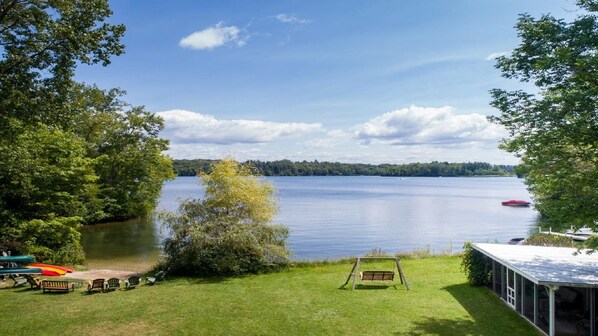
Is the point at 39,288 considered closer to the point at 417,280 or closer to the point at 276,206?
the point at 276,206

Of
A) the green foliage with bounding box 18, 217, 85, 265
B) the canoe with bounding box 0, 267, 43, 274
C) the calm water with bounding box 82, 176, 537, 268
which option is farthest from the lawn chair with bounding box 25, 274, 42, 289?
the calm water with bounding box 82, 176, 537, 268

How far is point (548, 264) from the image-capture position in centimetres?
1541

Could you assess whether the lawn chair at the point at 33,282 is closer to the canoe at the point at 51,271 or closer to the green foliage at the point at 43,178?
the canoe at the point at 51,271

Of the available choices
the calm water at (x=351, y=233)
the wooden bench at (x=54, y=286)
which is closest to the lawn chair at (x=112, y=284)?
the wooden bench at (x=54, y=286)

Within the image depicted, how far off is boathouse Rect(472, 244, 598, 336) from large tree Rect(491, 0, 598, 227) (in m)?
1.84

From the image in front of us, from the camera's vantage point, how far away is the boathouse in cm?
1292

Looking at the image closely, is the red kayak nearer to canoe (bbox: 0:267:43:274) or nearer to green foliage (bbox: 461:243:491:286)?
canoe (bbox: 0:267:43:274)

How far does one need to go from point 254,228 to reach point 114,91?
35.3 meters

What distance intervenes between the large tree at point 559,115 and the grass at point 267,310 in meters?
4.59

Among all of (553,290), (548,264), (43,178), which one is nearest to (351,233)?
(43,178)

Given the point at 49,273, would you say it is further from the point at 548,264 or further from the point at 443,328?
the point at 548,264

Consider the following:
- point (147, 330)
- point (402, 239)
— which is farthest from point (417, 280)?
point (402, 239)

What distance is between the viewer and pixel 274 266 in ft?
77.4

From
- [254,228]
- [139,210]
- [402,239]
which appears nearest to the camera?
[254,228]
